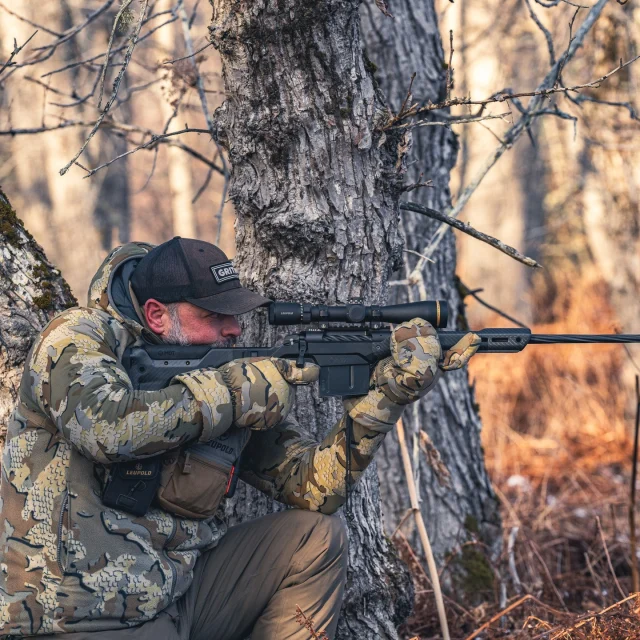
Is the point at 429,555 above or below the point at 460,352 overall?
below

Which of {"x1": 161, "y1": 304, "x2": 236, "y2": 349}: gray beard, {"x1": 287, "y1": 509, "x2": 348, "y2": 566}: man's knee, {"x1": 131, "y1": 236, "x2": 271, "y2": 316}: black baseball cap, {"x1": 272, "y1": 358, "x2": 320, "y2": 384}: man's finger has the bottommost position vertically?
{"x1": 287, "y1": 509, "x2": 348, "y2": 566}: man's knee

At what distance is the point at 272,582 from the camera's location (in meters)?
3.36

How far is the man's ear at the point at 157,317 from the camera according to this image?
128 inches

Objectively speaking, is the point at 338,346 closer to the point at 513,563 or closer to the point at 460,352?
the point at 460,352

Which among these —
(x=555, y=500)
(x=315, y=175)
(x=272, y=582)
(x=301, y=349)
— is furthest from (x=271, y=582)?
(x=555, y=500)

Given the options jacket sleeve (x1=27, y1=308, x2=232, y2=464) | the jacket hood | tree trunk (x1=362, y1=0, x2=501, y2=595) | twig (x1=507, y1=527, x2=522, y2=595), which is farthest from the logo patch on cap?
twig (x1=507, y1=527, x2=522, y2=595)

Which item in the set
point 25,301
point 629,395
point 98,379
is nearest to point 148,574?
point 98,379

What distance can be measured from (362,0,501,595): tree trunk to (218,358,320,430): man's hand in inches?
91.3

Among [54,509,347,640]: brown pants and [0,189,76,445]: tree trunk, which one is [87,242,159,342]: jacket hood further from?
[54,509,347,640]: brown pants

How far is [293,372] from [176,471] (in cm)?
60

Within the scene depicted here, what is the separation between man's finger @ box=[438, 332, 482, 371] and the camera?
10.6ft

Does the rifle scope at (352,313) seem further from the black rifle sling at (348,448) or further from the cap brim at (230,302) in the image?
the black rifle sling at (348,448)

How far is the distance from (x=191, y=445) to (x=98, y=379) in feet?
1.66

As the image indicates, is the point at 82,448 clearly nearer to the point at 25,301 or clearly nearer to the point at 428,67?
the point at 25,301
